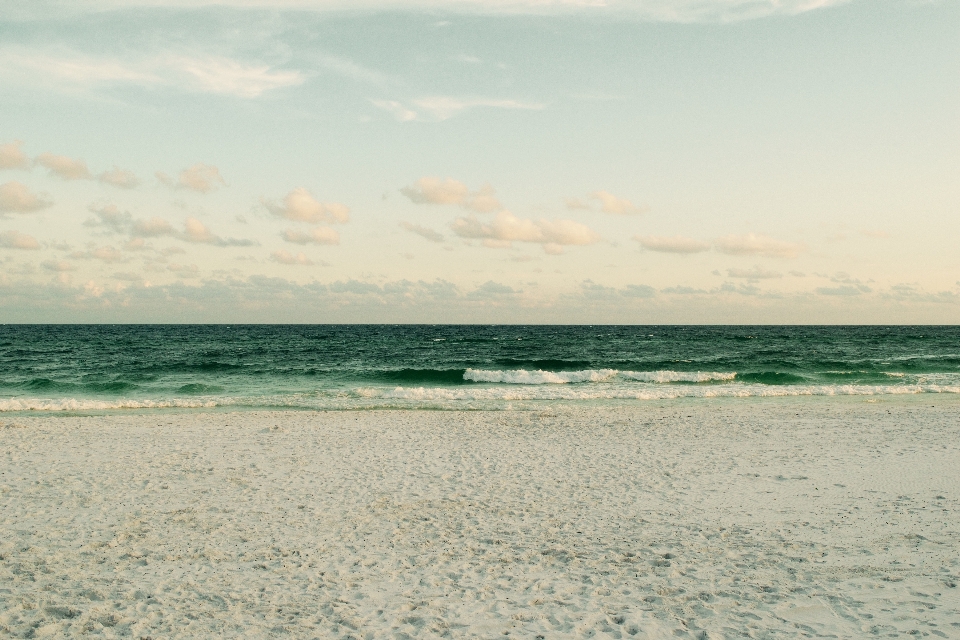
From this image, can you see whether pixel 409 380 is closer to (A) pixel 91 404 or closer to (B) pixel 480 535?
(A) pixel 91 404

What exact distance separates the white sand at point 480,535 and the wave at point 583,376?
53.9 ft

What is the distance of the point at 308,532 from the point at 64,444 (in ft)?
32.5

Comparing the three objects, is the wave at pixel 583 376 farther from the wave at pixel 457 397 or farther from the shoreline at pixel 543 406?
the shoreline at pixel 543 406

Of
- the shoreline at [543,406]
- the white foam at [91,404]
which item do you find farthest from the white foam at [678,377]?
the white foam at [91,404]

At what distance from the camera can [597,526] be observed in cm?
959

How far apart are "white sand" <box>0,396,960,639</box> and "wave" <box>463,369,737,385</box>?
16416mm

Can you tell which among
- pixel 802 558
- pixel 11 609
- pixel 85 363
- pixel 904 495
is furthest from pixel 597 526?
pixel 85 363

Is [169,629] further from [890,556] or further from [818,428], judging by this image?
[818,428]

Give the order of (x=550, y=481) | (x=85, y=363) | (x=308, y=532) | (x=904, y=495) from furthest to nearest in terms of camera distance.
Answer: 1. (x=85, y=363)
2. (x=550, y=481)
3. (x=904, y=495)
4. (x=308, y=532)

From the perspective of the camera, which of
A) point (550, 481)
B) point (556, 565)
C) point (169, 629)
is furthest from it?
point (550, 481)

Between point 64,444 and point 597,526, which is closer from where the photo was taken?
point 597,526

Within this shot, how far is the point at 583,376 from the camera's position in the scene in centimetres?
3516

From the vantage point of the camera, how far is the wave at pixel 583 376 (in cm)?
3350

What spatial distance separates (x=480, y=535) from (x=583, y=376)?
26.6 metres
